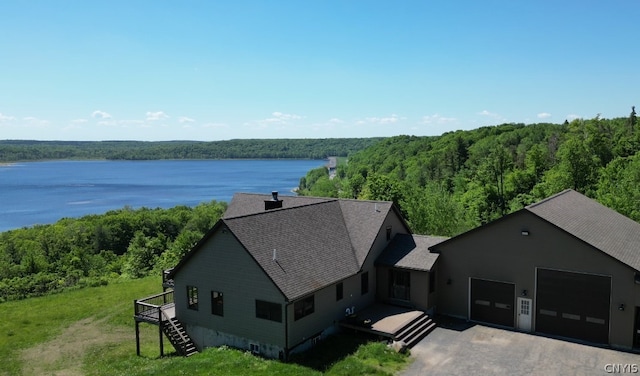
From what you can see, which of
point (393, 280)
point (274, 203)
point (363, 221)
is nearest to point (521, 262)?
point (393, 280)

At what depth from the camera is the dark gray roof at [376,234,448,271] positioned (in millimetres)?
22016

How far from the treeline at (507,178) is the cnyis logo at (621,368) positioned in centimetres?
2184

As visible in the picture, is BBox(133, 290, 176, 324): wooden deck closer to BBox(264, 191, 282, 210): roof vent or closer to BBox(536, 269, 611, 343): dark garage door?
BBox(264, 191, 282, 210): roof vent

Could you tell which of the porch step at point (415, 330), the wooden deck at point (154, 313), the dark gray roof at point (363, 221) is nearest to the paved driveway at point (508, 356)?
the porch step at point (415, 330)

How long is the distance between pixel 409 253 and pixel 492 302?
4404mm

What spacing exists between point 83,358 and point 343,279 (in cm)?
1360

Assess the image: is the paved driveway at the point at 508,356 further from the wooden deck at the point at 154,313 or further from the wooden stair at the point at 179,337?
the wooden deck at the point at 154,313

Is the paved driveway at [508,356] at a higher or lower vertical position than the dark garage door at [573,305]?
lower

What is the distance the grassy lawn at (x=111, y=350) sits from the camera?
1719cm

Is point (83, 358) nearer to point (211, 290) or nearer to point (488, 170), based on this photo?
point (211, 290)

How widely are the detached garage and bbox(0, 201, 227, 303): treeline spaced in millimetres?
35538

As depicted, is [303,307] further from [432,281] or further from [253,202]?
[253,202]

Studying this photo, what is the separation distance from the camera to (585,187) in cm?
5056

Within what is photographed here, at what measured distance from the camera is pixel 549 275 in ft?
65.3
